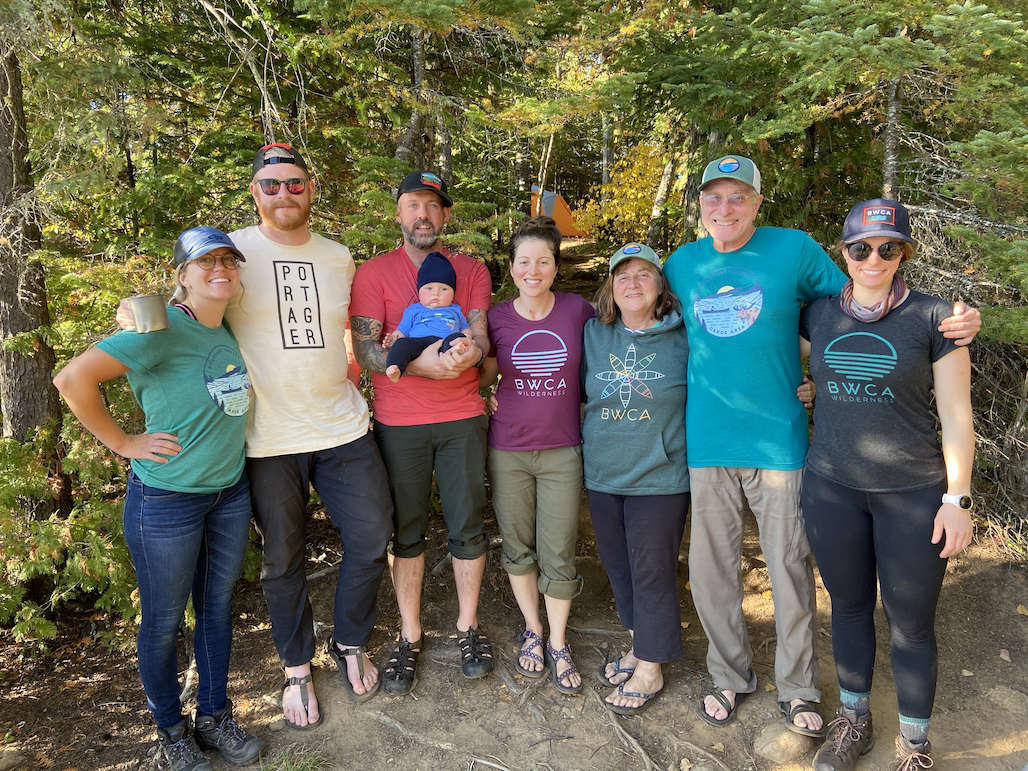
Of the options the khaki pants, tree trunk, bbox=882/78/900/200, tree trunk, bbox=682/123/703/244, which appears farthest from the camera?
tree trunk, bbox=682/123/703/244

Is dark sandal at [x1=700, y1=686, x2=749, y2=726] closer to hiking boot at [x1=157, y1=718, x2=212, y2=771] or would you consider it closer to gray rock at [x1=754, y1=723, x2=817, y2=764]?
gray rock at [x1=754, y1=723, x2=817, y2=764]

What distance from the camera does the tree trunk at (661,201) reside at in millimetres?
9797

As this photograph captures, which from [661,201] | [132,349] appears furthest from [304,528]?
[661,201]

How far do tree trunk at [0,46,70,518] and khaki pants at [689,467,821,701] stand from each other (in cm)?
446

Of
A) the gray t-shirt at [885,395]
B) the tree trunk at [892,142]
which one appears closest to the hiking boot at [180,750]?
the gray t-shirt at [885,395]

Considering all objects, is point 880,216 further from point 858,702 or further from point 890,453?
point 858,702

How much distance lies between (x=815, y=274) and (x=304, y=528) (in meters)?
2.99

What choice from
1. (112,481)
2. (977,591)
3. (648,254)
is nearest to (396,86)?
(648,254)

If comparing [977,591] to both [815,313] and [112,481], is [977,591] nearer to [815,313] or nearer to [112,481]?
[815,313]

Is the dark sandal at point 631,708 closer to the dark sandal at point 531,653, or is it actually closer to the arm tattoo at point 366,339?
the dark sandal at point 531,653

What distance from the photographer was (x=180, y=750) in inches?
123

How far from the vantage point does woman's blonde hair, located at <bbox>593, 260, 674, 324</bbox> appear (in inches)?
132

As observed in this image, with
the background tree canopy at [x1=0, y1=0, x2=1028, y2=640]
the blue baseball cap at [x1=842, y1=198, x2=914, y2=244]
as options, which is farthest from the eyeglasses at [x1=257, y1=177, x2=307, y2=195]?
the blue baseball cap at [x1=842, y1=198, x2=914, y2=244]

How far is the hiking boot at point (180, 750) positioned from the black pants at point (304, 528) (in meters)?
0.58
